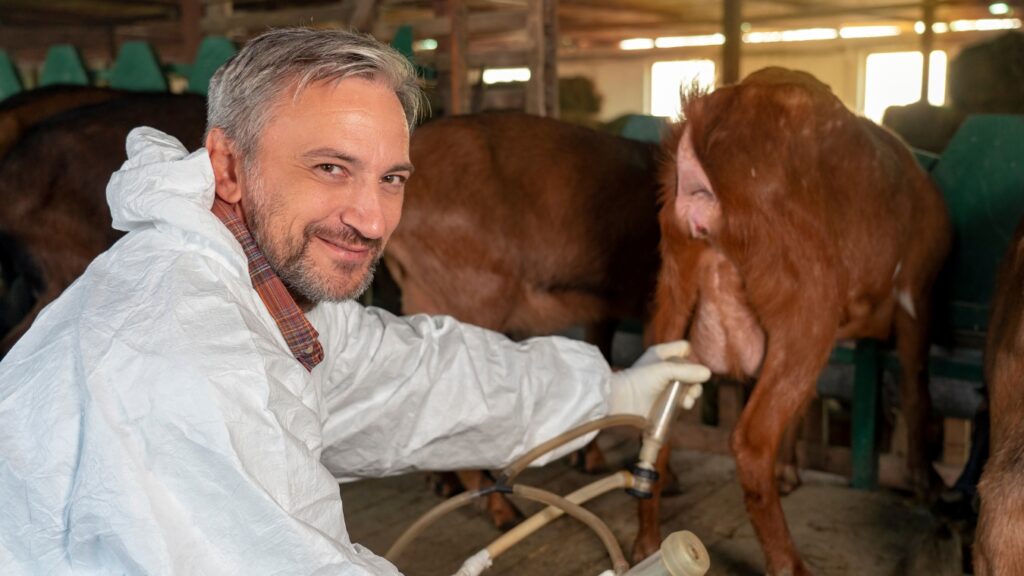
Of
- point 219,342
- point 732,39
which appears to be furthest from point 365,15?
point 219,342

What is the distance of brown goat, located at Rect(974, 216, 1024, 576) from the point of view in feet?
5.80

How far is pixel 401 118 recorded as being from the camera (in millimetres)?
1789

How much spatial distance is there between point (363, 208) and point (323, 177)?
0.09 metres

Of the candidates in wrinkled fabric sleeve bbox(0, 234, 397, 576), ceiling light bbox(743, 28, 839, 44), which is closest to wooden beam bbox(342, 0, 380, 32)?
wrinkled fabric sleeve bbox(0, 234, 397, 576)

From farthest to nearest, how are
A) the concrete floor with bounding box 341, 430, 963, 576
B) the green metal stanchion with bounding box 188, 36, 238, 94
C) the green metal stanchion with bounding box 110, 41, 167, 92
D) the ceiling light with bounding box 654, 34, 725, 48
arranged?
the ceiling light with bounding box 654, 34, 725, 48, the green metal stanchion with bounding box 110, 41, 167, 92, the green metal stanchion with bounding box 188, 36, 238, 94, the concrete floor with bounding box 341, 430, 963, 576

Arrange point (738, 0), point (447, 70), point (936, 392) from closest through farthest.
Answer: point (936, 392), point (447, 70), point (738, 0)

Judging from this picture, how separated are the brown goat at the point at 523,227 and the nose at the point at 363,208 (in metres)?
2.00

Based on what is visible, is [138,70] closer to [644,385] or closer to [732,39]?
[732,39]

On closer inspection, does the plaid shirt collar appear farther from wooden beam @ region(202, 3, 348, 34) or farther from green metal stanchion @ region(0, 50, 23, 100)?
green metal stanchion @ region(0, 50, 23, 100)

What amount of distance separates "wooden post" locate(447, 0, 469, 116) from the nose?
362cm

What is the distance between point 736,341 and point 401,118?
5.59 ft

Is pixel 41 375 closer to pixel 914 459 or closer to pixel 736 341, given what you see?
pixel 736 341

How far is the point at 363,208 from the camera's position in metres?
1.73

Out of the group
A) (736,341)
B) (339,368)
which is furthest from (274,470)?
(736,341)
